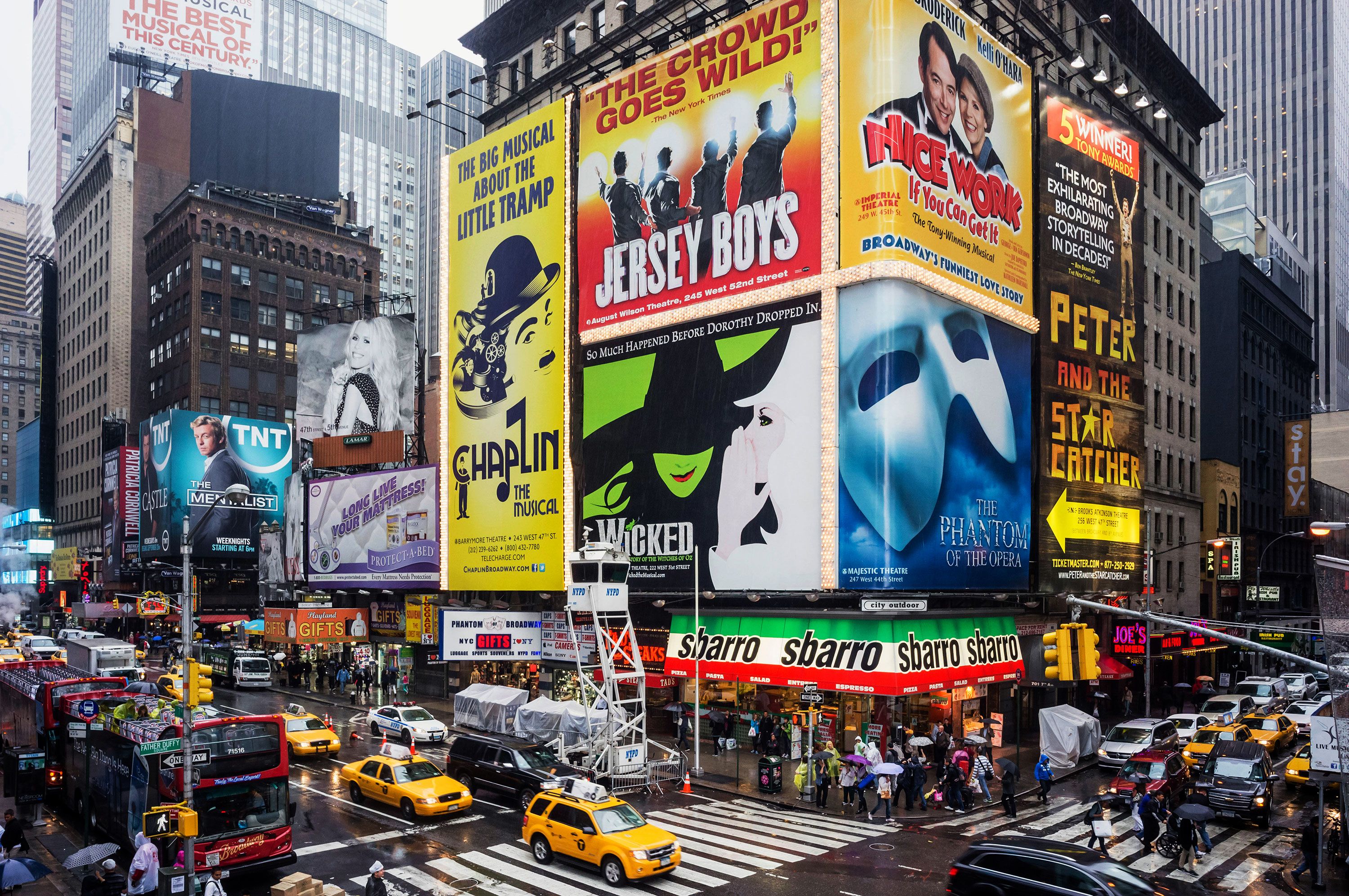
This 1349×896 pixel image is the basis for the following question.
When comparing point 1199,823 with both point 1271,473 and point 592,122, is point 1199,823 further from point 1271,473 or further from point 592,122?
point 1271,473

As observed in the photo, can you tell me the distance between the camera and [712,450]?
135ft

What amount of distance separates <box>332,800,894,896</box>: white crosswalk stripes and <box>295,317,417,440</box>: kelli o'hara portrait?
132ft

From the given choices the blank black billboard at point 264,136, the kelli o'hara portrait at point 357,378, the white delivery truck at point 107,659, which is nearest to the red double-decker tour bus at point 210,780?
the white delivery truck at point 107,659

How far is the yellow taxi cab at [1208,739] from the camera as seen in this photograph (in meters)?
31.8

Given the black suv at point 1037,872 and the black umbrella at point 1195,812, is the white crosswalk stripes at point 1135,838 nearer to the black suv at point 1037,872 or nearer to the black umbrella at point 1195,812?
the black umbrella at point 1195,812

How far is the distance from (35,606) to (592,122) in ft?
368

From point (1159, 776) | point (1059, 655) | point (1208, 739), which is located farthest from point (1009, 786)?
point (1208, 739)

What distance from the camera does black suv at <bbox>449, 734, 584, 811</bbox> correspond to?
27672 mm

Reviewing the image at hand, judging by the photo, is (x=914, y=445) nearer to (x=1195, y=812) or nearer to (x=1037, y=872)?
(x=1195, y=812)

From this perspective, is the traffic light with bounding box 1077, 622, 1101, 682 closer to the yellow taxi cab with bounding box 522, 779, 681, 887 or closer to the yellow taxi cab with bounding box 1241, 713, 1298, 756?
the yellow taxi cab with bounding box 522, 779, 681, 887

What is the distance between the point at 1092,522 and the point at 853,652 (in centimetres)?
1680

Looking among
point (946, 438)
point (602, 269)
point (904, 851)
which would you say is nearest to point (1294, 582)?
point (946, 438)

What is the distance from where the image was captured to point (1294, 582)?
88.2m

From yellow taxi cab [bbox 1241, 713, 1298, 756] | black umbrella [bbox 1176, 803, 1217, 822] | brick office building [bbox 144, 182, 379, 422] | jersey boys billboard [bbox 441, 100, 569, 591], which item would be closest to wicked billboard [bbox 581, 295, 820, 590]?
jersey boys billboard [bbox 441, 100, 569, 591]
